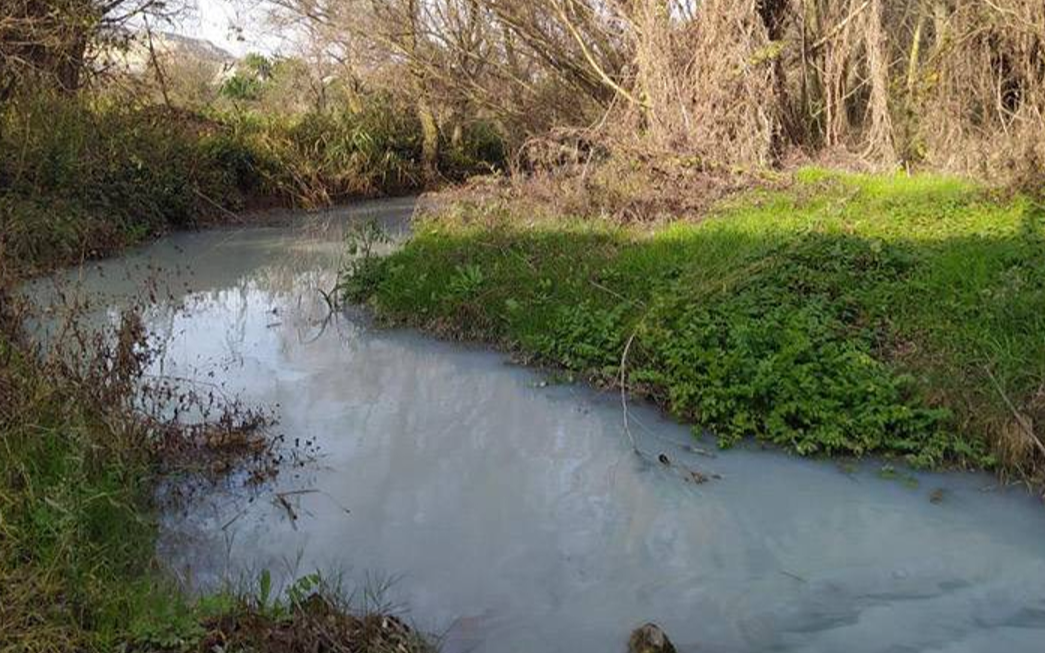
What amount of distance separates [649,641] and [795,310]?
347cm

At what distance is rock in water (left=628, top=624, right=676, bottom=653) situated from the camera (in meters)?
3.34

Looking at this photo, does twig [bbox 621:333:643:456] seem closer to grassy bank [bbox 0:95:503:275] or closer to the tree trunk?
grassy bank [bbox 0:95:503:275]

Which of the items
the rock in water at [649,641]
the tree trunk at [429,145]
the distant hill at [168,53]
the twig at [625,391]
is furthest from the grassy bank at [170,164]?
the rock in water at [649,641]

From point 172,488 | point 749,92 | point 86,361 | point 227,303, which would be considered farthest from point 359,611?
point 749,92

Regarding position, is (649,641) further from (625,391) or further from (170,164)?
(170,164)

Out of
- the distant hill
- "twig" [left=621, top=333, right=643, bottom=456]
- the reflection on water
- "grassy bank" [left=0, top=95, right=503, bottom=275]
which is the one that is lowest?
the reflection on water

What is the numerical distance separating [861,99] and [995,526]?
11.8 m

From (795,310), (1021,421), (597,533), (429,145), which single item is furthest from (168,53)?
(1021,421)

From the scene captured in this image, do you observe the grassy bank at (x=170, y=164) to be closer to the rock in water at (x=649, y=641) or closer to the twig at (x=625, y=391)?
the twig at (x=625, y=391)

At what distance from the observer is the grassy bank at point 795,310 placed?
17.2 feet

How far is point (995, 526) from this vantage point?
4.47 meters

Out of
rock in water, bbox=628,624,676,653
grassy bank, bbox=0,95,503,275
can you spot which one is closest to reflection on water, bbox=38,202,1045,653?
rock in water, bbox=628,624,676,653

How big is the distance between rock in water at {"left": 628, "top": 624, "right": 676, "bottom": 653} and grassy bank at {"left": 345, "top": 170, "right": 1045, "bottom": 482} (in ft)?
6.98

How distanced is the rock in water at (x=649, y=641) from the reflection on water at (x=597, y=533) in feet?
0.57
